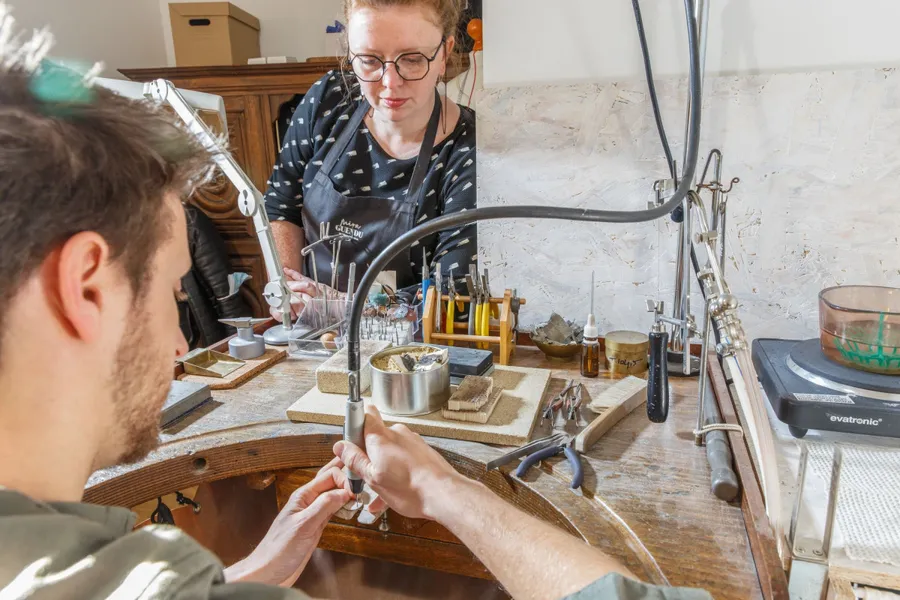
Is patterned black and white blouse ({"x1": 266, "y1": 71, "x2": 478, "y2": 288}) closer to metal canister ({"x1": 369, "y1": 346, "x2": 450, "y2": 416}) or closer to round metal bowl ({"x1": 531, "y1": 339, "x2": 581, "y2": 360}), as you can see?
round metal bowl ({"x1": 531, "y1": 339, "x2": 581, "y2": 360})

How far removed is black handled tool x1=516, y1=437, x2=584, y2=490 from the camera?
84cm

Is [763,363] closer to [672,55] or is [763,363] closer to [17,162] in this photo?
[672,55]

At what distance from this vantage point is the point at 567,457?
90 centimetres

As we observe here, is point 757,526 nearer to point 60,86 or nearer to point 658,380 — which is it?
point 658,380

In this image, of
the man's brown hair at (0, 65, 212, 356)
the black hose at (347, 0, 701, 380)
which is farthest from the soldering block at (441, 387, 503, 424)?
the man's brown hair at (0, 65, 212, 356)

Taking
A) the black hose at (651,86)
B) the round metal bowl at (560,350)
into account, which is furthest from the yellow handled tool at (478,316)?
the black hose at (651,86)

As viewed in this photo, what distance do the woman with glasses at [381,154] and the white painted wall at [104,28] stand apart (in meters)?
1.22

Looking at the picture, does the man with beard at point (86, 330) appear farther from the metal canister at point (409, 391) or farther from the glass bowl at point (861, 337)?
the glass bowl at point (861, 337)

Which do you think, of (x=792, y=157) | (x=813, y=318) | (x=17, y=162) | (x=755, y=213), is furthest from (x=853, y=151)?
(x=17, y=162)

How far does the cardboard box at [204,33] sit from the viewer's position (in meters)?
2.56

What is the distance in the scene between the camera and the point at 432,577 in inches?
43.8

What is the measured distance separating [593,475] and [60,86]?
0.80 m

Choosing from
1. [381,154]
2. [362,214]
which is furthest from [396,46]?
[362,214]

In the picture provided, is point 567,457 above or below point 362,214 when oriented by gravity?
below
